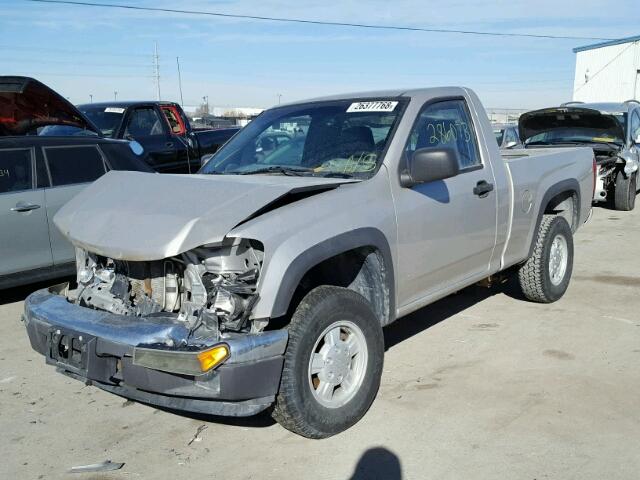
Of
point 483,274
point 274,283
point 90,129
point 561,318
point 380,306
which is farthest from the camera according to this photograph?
point 90,129

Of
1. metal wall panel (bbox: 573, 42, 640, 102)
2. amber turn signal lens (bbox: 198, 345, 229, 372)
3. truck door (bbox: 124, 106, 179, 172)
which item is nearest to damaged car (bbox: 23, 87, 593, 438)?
amber turn signal lens (bbox: 198, 345, 229, 372)

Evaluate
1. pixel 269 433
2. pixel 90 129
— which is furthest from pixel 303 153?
pixel 90 129

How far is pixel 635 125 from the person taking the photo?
12273mm

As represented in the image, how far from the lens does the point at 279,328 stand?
3662mm

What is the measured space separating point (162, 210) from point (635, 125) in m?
11.1

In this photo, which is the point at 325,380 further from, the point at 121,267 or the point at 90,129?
the point at 90,129

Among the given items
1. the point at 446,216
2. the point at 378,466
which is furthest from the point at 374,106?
the point at 378,466

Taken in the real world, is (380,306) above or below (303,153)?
below

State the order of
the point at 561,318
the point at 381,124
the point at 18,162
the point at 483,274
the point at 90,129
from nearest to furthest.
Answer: the point at 381,124, the point at 483,274, the point at 561,318, the point at 18,162, the point at 90,129

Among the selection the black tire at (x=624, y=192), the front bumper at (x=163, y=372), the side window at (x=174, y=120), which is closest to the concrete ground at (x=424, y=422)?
the front bumper at (x=163, y=372)

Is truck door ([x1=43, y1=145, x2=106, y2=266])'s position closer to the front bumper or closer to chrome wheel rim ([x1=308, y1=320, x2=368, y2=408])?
the front bumper

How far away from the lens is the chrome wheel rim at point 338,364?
3641 mm

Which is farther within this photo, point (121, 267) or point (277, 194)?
point (121, 267)

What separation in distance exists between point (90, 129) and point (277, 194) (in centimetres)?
564
